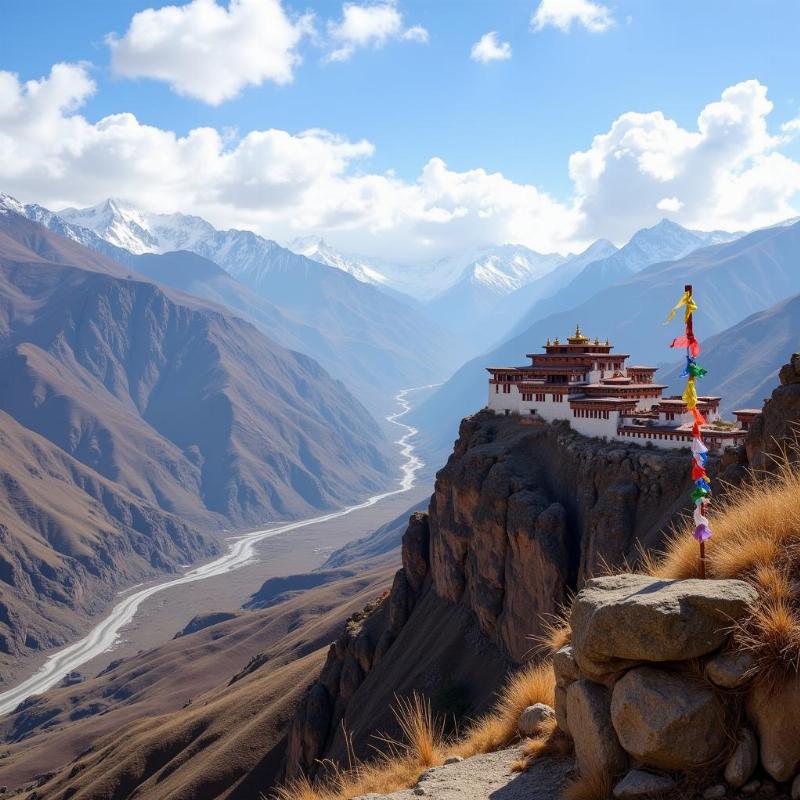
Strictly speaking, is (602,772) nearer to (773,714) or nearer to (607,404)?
(773,714)

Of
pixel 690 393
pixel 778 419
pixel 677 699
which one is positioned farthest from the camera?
pixel 778 419

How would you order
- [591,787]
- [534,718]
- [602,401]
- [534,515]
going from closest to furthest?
[591,787] → [534,718] → [534,515] → [602,401]

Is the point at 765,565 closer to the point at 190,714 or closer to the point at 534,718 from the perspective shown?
the point at 534,718

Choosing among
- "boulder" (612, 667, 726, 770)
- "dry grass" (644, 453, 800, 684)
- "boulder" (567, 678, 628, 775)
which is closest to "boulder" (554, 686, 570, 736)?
"boulder" (567, 678, 628, 775)

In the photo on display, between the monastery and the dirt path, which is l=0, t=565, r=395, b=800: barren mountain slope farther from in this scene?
the dirt path

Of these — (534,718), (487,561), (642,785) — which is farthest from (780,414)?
(487,561)

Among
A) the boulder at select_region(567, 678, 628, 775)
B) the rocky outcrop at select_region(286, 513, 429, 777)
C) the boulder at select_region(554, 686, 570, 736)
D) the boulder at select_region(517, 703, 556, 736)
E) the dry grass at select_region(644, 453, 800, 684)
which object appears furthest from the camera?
the rocky outcrop at select_region(286, 513, 429, 777)
